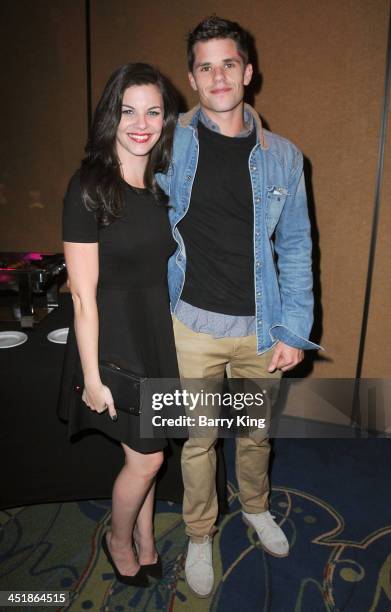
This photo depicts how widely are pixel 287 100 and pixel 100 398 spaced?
1.80m

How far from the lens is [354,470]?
94.6 inches

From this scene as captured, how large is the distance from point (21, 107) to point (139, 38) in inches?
28.2

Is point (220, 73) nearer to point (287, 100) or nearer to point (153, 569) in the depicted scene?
point (287, 100)

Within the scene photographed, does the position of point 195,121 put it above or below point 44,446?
above

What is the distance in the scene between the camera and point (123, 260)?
1.36 meters

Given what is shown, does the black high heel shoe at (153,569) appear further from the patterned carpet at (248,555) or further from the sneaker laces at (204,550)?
the sneaker laces at (204,550)

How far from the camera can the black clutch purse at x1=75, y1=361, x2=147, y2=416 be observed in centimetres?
139

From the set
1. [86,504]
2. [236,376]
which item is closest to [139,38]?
[236,376]

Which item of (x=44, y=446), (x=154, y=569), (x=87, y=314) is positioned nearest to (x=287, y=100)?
(x=87, y=314)

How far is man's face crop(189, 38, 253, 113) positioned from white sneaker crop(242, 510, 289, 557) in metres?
1.58

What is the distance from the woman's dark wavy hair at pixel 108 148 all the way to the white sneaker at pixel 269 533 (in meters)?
1.36

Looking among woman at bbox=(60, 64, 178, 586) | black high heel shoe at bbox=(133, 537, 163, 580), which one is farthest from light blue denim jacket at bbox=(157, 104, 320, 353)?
black high heel shoe at bbox=(133, 537, 163, 580)

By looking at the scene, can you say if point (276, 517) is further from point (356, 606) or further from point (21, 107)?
point (21, 107)

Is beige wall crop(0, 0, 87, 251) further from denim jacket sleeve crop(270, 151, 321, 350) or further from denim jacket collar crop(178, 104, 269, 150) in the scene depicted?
denim jacket sleeve crop(270, 151, 321, 350)
